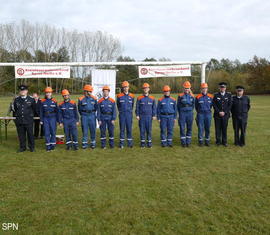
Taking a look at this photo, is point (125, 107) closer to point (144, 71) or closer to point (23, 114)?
point (144, 71)

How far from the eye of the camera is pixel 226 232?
9.45 ft

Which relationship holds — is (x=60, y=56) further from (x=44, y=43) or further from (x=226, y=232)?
(x=226, y=232)

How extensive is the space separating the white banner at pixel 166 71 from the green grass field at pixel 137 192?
3359mm

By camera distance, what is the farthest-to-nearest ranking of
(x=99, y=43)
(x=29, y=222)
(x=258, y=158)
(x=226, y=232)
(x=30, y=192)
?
(x=99, y=43) < (x=258, y=158) < (x=30, y=192) < (x=29, y=222) < (x=226, y=232)

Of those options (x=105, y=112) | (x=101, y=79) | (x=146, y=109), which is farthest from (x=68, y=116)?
(x=101, y=79)

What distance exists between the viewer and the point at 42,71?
864cm

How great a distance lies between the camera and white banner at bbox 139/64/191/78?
8578 millimetres

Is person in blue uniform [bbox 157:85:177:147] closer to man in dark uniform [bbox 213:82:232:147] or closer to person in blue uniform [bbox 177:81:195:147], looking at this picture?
person in blue uniform [bbox 177:81:195:147]

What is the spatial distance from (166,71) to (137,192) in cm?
574

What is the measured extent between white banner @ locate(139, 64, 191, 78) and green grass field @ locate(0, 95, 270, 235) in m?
3.36

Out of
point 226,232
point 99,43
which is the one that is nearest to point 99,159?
point 226,232

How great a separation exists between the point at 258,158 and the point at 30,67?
27.4ft

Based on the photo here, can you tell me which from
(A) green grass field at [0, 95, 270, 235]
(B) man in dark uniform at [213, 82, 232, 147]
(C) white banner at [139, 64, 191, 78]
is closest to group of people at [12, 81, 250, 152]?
(B) man in dark uniform at [213, 82, 232, 147]

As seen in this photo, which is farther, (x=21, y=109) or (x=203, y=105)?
(x=203, y=105)
